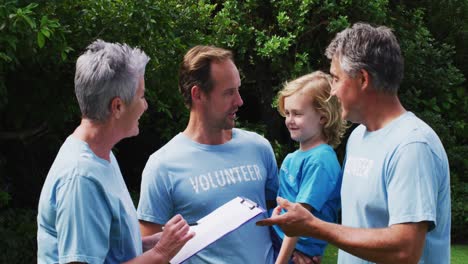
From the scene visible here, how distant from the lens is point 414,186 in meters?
2.65

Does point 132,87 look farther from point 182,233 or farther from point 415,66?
point 415,66

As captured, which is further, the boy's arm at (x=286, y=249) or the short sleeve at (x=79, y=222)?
the boy's arm at (x=286, y=249)

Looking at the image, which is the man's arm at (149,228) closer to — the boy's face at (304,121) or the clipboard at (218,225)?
the clipboard at (218,225)

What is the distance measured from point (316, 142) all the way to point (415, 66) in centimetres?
841

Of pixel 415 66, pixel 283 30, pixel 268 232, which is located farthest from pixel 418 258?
pixel 415 66

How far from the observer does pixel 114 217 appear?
8.27 feet

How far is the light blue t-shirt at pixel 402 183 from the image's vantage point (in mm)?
2654

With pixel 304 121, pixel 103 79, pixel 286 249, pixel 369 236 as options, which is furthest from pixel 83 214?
pixel 304 121

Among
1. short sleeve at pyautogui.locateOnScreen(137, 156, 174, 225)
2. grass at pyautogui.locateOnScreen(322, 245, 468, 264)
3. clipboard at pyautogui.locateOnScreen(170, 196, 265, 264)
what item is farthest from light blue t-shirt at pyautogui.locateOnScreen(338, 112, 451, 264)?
grass at pyautogui.locateOnScreen(322, 245, 468, 264)

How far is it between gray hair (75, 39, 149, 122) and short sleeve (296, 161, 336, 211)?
4.48 feet

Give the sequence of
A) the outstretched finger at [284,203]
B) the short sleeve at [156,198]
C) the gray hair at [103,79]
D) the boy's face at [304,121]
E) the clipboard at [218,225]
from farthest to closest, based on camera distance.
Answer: the boy's face at [304,121], the short sleeve at [156,198], the clipboard at [218,225], the outstretched finger at [284,203], the gray hair at [103,79]

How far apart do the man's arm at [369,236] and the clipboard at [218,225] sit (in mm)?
201

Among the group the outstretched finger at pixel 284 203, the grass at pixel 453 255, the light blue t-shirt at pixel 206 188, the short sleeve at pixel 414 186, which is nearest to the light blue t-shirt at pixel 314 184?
the light blue t-shirt at pixel 206 188

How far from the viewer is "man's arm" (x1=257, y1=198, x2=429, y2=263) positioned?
265 centimetres
